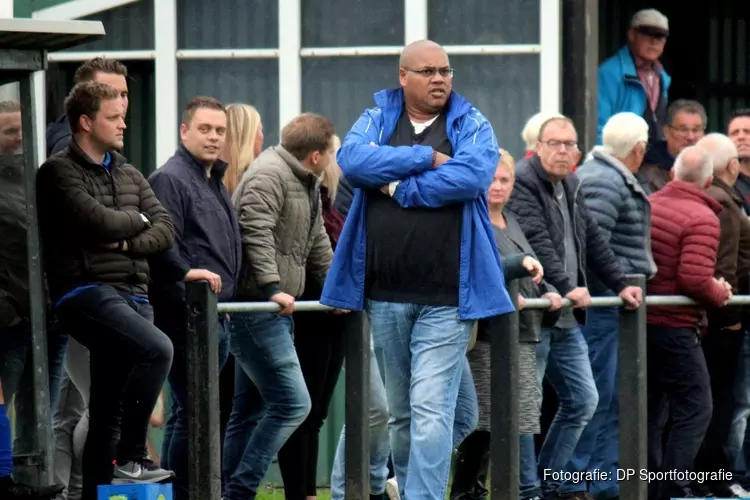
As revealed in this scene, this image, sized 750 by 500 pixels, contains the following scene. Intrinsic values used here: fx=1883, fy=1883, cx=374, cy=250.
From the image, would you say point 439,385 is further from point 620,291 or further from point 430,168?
point 620,291

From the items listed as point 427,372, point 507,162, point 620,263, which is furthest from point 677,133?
point 427,372

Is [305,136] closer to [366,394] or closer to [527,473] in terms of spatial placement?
[366,394]

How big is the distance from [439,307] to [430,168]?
1.83 feet

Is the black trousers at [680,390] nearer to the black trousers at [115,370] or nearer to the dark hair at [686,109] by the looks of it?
the dark hair at [686,109]

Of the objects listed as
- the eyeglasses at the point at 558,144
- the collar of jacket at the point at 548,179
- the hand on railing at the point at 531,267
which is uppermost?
the eyeglasses at the point at 558,144

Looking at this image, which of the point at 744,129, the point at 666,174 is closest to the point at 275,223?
the point at 666,174

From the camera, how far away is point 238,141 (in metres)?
8.98

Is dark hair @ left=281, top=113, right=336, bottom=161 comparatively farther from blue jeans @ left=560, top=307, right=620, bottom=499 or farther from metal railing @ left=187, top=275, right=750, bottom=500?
blue jeans @ left=560, top=307, right=620, bottom=499

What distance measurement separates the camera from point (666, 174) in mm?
10797

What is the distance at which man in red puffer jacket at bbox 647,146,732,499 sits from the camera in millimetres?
9680

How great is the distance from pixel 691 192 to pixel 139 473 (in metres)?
3.66

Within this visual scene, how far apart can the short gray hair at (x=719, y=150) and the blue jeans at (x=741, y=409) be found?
957mm

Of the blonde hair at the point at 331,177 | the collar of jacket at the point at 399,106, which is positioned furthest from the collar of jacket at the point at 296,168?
the collar of jacket at the point at 399,106

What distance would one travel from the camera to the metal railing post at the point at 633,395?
9.04m
